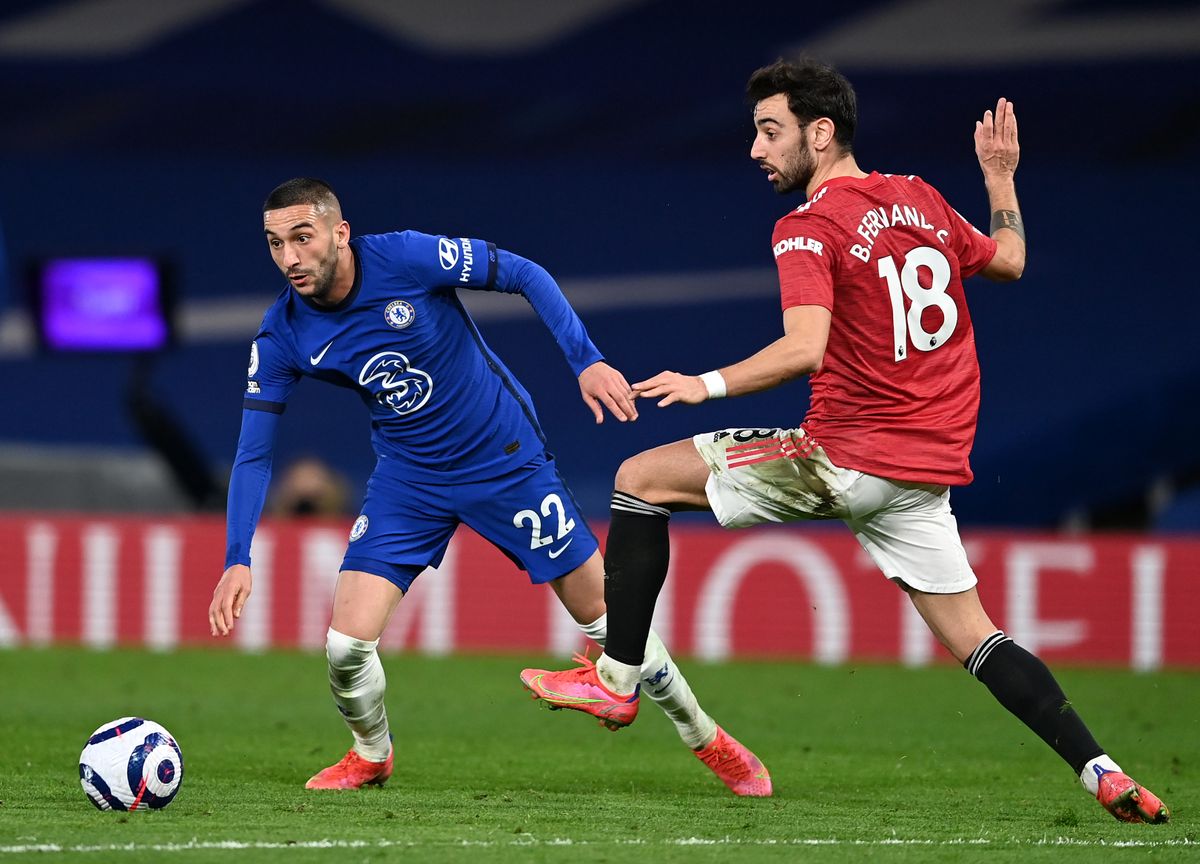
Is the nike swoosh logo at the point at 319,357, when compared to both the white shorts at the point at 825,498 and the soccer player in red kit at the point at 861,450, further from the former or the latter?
the white shorts at the point at 825,498

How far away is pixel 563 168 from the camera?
699 inches

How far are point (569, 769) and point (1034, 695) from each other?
7.58ft

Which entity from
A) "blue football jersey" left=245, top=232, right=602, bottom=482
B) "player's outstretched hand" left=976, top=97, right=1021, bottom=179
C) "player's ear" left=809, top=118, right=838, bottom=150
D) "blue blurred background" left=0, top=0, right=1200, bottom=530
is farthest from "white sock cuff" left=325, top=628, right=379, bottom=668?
"blue blurred background" left=0, top=0, right=1200, bottom=530

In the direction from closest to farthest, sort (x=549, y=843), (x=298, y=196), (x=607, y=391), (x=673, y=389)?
(x=673, y=389) → (x=549, y=843) → (x=607, y=391) → (x=298, y=196)

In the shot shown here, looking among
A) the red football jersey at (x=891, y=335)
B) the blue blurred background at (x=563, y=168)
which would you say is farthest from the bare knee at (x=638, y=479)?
the blue blurred background at (x=563, y=168)

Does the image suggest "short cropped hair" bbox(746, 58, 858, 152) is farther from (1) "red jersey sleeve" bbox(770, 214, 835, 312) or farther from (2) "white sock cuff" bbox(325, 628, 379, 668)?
(2) "white sock cuff" bbox(325, 628, 379, 668)

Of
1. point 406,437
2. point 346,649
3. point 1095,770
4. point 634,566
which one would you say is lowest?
point 1095,770

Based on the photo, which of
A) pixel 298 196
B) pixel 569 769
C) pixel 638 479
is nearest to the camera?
pixel 638 479

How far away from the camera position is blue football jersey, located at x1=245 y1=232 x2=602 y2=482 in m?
6.01

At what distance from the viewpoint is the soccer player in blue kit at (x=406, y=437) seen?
5934 millimetres

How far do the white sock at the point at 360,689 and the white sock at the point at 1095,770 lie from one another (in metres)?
2.32

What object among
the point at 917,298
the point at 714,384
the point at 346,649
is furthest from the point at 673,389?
the point at 346,649

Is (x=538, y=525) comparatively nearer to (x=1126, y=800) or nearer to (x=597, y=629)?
(x=597, y=629)

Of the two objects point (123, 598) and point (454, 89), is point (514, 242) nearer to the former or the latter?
point (454, 89)
